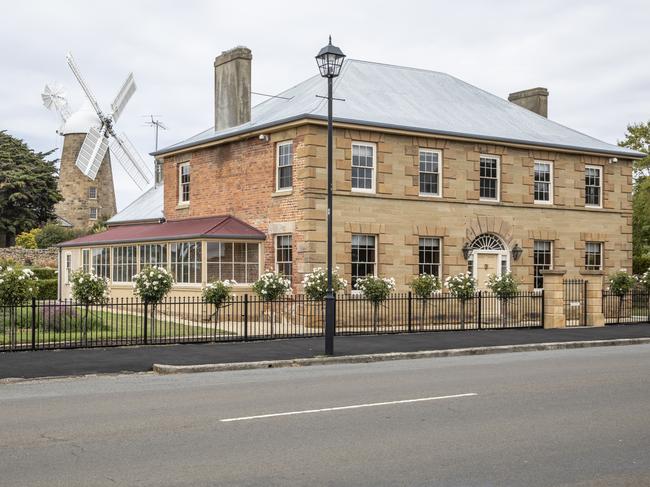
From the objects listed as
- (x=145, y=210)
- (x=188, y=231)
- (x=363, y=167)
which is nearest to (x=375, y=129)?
(x=363, y=167)

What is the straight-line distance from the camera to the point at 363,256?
28.3 meters

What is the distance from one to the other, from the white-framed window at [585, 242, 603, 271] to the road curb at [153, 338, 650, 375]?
1030 cm

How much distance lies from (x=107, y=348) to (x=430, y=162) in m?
14.6

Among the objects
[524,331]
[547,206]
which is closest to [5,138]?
[547,206]

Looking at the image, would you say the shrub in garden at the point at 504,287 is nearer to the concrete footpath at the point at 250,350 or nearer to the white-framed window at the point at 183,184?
the concrete footpath at the point at 250,350

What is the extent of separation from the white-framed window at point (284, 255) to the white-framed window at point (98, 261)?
9619 mm

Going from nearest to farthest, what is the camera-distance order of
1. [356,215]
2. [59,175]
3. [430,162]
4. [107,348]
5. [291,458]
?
[291,458] < [107,348] < [356,215] < [430,162] < [59,175]

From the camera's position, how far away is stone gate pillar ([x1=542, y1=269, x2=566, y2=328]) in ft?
87.6

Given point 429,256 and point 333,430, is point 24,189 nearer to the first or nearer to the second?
point 429,256

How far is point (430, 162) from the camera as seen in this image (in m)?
29.8

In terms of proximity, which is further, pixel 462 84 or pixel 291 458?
pixel 462 84

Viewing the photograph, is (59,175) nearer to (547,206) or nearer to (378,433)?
(547,206)

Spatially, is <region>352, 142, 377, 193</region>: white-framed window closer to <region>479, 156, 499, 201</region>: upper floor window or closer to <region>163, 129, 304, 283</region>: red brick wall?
<region>163, 129, 304, 283</region>: red brick wall

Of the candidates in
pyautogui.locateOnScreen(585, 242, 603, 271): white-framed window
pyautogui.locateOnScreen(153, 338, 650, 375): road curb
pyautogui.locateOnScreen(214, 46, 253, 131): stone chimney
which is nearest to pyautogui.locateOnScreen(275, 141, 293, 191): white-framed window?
pyautogui.locateOnScreen(214, 46, 253, 131): stone chimney
